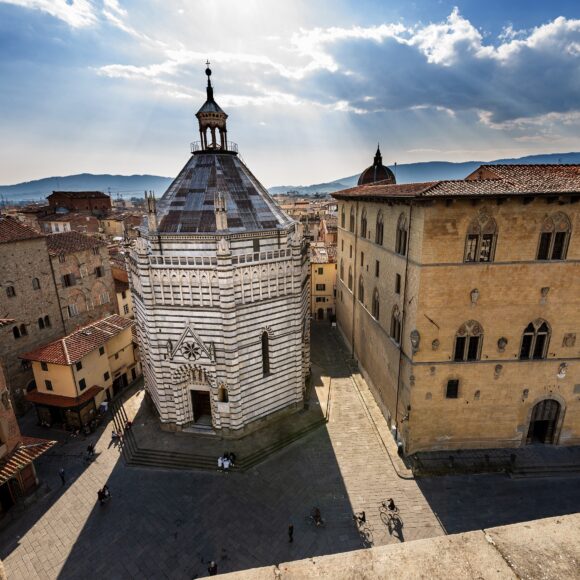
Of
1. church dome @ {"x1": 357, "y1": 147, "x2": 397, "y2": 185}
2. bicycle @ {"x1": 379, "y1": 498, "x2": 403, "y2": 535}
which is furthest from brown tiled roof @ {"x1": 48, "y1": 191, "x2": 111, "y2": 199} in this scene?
bicycle @ {"x1": 379, "y1": 498, "x2": 403, "y2": 535}

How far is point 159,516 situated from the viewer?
21.5 meters

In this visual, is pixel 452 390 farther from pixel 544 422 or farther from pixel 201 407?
pixel 201 407

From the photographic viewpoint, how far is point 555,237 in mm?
21344

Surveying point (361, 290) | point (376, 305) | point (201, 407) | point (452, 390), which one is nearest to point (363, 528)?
point (452, 390)

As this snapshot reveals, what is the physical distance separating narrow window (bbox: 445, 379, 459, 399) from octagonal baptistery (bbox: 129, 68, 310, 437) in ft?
35.2

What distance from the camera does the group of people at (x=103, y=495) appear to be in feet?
73.4

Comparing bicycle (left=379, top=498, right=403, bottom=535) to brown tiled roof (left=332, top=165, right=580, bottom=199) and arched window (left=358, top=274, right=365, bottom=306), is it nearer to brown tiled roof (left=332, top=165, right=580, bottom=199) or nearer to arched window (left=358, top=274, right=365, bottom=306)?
arched window (left=358, top=274, right=365, bottom=306)

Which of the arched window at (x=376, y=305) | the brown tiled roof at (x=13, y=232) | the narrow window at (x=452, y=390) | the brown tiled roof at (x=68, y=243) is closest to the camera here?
the narrow window at (x=452, y=390)

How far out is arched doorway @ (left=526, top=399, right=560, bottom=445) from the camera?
80.8 ft

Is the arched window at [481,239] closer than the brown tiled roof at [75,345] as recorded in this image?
Yes

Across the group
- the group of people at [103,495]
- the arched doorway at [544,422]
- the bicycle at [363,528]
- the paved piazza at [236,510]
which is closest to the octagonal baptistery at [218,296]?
the paved piazza at [236,510]

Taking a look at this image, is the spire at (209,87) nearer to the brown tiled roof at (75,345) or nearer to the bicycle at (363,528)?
the brown tiled roof at (75,345)

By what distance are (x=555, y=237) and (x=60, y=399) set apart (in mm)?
35745

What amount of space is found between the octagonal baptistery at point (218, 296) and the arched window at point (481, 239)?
11153 millimetres
